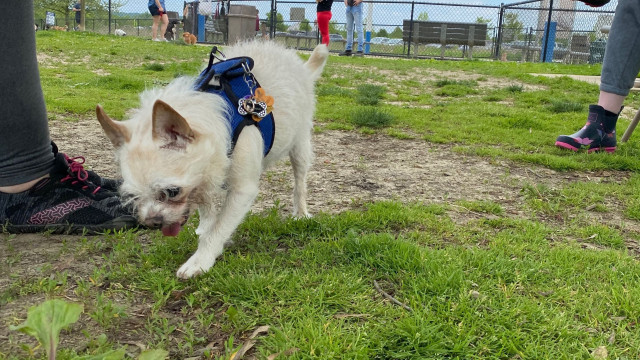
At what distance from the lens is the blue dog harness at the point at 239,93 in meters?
2.39

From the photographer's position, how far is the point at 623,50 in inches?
177

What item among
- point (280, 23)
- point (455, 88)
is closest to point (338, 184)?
point (455, 88)

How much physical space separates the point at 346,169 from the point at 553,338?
2650 millimetres

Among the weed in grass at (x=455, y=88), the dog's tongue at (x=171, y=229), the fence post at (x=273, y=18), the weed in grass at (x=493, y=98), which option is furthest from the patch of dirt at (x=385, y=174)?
the fence post at (x=273, y=18)

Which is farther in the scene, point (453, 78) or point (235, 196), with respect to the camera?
point (453, 78)

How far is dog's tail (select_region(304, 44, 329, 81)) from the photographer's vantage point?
342cm

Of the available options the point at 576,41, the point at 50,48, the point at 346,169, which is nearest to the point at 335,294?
the point at 346,169

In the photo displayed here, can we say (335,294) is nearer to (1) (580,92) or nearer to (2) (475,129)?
(2) (475,129)

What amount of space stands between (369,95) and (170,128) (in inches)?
252

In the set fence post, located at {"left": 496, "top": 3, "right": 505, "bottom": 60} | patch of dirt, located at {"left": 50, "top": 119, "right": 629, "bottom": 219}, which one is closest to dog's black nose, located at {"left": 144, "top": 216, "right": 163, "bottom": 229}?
patch of dirt, located at {"left": 50, "top": 119, "right": 629, "bottom": 219}

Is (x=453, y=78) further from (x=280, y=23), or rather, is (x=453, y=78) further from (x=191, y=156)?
(x=280, y=23)

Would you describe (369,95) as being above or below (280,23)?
below

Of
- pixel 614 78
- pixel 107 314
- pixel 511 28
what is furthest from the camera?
pixel 511 28

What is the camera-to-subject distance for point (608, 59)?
465cm
